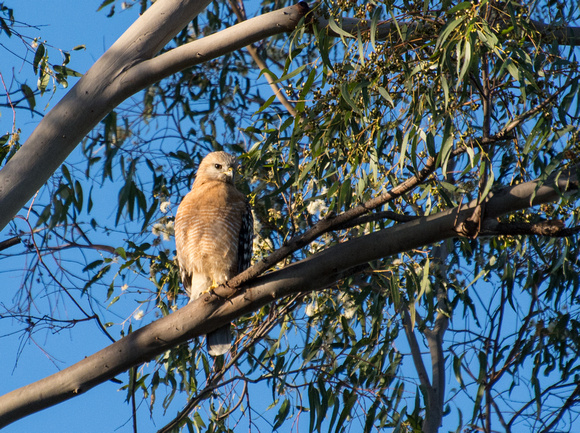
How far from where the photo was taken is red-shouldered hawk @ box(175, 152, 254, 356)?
384 cm

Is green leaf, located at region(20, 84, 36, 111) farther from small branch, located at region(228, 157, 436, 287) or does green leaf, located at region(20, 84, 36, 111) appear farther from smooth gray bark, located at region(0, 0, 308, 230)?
small branch, located at region(228, 157, 436, 287)

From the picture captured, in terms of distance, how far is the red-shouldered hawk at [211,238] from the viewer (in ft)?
12.6

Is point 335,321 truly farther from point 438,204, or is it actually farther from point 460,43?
point 460,43

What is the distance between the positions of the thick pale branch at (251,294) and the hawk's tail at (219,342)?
2.59 feet

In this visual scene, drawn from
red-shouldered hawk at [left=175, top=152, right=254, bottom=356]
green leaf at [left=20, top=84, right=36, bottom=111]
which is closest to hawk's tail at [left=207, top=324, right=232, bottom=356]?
red-shouldered hawk at [left=175, top=152, right=254, bottom=356]

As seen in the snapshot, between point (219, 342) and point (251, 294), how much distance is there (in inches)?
38.0

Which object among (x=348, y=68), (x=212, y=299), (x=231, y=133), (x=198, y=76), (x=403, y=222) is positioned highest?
(x=198, y=76)

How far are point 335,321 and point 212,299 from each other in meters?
1.59

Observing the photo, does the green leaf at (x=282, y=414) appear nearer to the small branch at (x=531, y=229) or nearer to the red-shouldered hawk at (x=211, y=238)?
the red-shouldered hawk at (x=211, y=238)

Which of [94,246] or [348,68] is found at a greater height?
[94,246]

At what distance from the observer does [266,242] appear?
12.5 feet

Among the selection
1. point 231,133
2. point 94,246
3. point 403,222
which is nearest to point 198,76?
point 231,133

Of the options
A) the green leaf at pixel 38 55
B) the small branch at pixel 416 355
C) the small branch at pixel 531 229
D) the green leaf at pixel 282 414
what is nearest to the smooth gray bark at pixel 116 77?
the green leaf at pixel 38 55

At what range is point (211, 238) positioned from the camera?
12.6 ft
